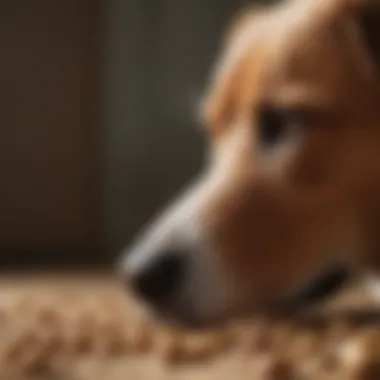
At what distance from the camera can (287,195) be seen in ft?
3.36

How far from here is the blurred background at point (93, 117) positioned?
179cm

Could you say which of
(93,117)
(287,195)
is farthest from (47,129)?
(287,195)

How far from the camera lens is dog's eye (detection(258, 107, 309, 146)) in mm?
1031

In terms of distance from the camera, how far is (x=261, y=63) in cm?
108

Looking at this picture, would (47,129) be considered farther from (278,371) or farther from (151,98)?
(278,371)

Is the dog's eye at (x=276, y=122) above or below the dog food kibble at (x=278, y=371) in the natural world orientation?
above

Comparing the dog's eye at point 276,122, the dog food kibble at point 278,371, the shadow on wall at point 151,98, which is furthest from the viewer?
the shadow on wall at point 151,98

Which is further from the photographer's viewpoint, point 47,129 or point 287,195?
point 47,129

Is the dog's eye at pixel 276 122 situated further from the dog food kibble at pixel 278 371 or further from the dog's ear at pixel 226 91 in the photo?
the dog food kibble at pixel 278 371

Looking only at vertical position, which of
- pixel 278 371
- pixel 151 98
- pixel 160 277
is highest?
pixel 151 98

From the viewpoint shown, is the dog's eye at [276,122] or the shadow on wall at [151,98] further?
the shadow on wall at [151,98]

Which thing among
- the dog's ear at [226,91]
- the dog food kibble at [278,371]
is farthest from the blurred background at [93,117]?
the dog food kibble at [278,371]

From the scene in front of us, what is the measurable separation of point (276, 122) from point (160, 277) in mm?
222

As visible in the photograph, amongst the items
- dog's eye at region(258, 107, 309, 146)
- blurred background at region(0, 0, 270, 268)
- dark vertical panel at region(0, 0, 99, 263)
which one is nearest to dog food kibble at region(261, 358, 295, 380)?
dog's eye at region(258, 107, 309, 146)
